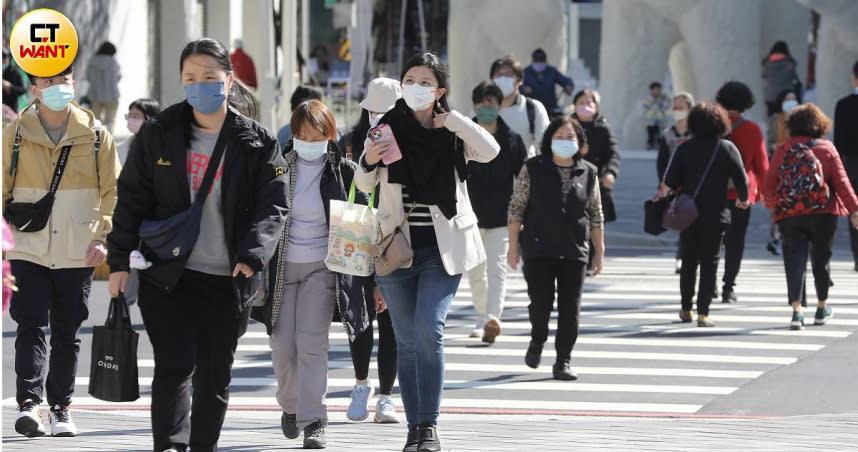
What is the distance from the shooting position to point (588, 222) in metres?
10.6

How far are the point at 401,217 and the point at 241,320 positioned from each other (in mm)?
1040

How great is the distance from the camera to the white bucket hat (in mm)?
8688

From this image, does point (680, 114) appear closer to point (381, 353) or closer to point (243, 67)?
point (381, 353)

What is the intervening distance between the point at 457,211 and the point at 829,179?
19.5ft

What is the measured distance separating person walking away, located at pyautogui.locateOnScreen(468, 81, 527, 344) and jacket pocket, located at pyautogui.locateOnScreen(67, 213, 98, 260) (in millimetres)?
3820

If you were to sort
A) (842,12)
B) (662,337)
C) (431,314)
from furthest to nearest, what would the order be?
(842,12), (662,337), (431,314)

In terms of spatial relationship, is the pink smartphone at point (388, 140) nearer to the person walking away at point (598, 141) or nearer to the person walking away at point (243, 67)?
the person walking away at point (598, 141)

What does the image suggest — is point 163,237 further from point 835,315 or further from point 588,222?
point 835,315

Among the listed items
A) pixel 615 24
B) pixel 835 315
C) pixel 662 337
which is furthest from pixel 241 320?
pixel 615 24

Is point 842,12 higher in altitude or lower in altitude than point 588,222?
higher

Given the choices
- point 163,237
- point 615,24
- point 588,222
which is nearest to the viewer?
point 163,237

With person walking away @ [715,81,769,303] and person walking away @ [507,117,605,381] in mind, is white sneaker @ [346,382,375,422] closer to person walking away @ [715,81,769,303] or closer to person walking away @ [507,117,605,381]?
person walking away @ [507,117,605,381]

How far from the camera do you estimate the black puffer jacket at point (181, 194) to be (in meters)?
6.62

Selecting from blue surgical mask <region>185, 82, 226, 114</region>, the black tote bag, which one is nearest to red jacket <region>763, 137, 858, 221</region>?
blue surgical mask <region>185, 82, 226, 114</region>
